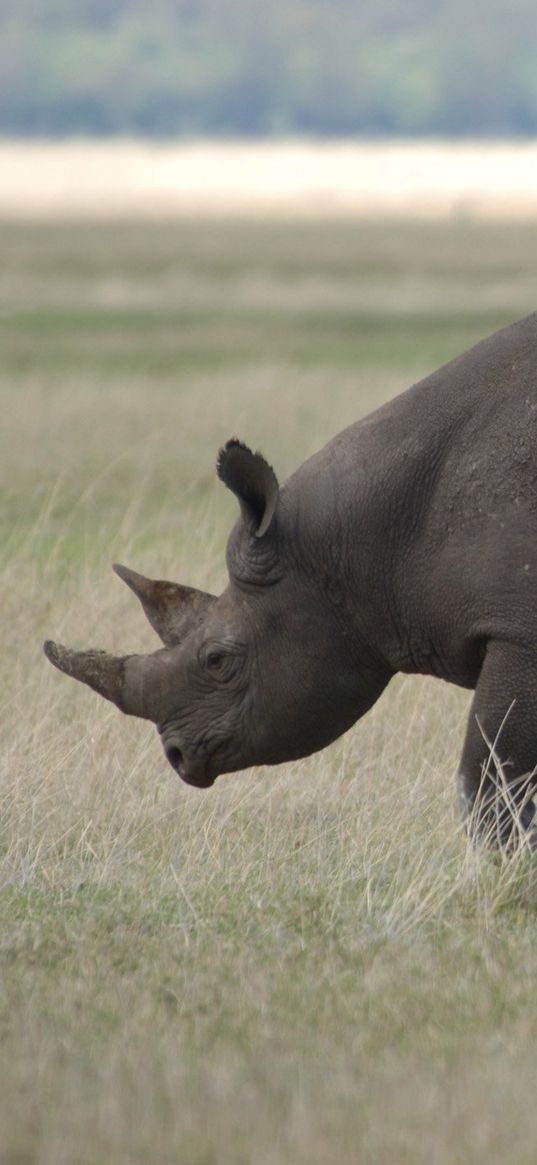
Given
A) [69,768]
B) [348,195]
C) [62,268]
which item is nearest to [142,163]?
[348,195]

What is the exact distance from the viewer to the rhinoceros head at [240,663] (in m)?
6.54

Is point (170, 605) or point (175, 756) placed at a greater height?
point (170, 605)

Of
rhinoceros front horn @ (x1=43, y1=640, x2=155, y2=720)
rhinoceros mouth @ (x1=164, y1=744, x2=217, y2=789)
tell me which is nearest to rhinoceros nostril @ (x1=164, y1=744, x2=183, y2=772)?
rhinoceros mouth @ (x1=164, y1=744, x2=217, y2=789)

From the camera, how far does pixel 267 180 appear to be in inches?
6255

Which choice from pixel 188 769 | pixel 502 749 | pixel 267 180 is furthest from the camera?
pixel 267 180

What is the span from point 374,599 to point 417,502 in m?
A: 0.34

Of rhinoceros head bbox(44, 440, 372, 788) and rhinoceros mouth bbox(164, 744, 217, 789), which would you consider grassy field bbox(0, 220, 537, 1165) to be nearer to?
rhinoceros mouth bbox(164, 744, 217, 789)

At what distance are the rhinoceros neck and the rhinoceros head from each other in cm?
12

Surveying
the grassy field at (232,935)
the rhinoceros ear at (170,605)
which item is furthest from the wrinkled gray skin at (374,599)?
the grassy field at (232,935)

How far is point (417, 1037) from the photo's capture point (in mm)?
4977

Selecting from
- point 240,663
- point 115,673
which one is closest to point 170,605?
point 115,673

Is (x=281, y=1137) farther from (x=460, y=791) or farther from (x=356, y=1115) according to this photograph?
(x=460, y=791)

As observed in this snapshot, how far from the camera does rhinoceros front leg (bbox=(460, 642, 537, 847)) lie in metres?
6.04

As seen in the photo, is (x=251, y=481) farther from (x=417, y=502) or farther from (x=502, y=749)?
(x=502, y=749)
